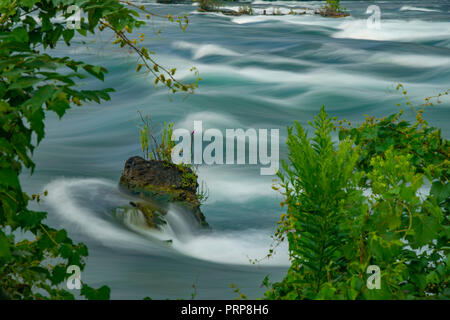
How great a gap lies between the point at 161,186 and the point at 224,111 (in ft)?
14.1

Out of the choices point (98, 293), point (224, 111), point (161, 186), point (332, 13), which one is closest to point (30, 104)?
point (98, 293)

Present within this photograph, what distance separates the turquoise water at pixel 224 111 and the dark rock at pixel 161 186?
20 cm

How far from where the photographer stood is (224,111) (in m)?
9.23

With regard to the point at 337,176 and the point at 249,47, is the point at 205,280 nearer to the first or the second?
the point at 337,176

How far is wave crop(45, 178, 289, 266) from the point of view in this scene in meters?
4.64

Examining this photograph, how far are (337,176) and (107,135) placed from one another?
7.09 meters

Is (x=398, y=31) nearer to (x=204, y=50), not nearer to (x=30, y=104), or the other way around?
(x=204, y=50)

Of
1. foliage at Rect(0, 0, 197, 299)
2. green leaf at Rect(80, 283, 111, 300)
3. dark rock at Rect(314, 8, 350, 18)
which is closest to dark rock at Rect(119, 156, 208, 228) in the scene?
foliage at Rect(0, 0, 197, 299)

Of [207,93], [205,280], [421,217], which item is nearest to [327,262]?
[421,217]

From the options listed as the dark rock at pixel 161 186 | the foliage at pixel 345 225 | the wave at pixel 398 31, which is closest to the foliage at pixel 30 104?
the foliage at pixel 345 225

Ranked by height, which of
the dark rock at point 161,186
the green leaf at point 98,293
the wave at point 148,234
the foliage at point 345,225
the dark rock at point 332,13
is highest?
the dark rock at point 332,13

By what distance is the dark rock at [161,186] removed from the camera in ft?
16.4

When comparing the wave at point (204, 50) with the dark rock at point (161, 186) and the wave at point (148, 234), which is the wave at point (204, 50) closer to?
the dark rock at point (161, 186)

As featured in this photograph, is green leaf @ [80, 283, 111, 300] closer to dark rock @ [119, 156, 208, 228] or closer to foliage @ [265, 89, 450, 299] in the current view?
foliage @ [265, 89, 450, 299]
